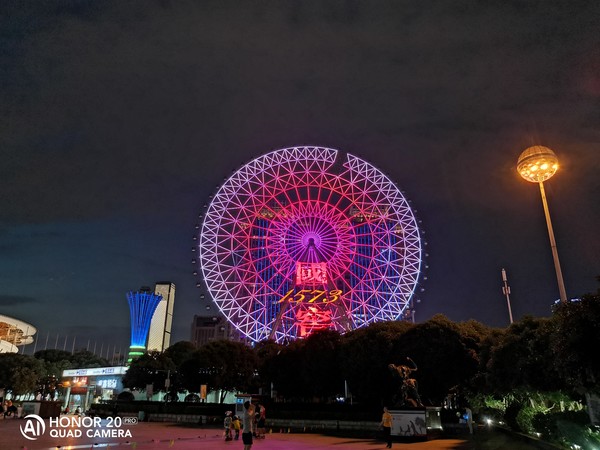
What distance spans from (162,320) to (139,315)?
56378 mm

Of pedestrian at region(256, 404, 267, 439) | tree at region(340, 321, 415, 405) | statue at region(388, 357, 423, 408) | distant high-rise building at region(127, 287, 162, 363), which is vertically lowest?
pedestrian at region(256, 404, 267, 439)

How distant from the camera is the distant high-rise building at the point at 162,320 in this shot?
169000 millimetres

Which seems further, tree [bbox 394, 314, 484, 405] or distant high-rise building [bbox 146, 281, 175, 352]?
distant high-rise building [bbox 146, 281, 175, 352]

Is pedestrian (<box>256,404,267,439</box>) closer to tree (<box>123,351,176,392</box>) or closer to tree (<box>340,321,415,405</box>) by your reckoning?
tree (<box>340,321,415,405</box>)

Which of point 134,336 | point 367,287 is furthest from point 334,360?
point 134,336

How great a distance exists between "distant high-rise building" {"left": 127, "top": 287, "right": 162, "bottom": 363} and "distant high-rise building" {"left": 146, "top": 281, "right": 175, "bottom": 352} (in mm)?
41974

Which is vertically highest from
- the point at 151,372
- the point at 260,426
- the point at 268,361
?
the point at 151,372

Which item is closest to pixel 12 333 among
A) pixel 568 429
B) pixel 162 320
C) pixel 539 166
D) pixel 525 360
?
pixel 162 320

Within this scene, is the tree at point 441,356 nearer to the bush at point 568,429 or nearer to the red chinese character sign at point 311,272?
the red chinese character sign at point 311,272

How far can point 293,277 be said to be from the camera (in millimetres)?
51250

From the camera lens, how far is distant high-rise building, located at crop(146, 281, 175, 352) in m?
169

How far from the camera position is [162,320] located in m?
174

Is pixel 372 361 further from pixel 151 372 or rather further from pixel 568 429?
pixel 151 372

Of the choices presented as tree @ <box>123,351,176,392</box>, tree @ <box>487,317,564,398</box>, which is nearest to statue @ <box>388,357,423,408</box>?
tree @ <box>487,317,564,398</box>
